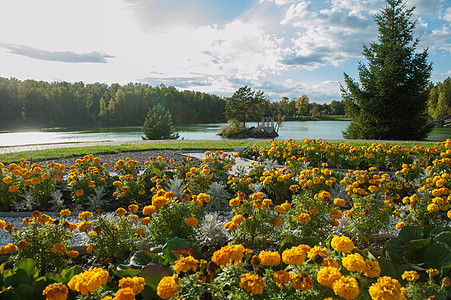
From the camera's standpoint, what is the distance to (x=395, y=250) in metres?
2.04

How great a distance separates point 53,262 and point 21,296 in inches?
27.8

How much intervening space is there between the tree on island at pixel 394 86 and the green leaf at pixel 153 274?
17.0m

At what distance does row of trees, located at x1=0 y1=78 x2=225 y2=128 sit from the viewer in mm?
51781

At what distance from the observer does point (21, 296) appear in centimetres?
140

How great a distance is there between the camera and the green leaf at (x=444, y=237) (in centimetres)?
191

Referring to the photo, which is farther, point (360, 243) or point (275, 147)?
point (275, 147)

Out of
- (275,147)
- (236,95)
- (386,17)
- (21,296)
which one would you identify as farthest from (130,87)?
(21,296)

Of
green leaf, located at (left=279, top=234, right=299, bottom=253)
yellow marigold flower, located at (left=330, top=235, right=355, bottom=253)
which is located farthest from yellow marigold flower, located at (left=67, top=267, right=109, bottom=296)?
green leaf, located at (left=279, top=234, right=299, bottom=253)

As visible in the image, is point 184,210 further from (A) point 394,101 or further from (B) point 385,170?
(A) point 394,101

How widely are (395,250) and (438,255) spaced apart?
1.00 feet

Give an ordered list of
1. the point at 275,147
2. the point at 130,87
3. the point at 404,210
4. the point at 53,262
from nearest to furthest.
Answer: the point at 53,262 < the point at 404,210 < the point at 275,147 < the point at 130,87

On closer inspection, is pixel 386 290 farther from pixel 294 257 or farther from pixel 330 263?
pixel 294 257

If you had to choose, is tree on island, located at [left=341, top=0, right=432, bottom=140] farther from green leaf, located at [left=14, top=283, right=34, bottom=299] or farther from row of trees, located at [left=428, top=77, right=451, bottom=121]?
row of trees, located at [left=428, top=77, right=451, bottom=121]

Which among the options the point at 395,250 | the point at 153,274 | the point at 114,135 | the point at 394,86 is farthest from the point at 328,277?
the point at 114,135
